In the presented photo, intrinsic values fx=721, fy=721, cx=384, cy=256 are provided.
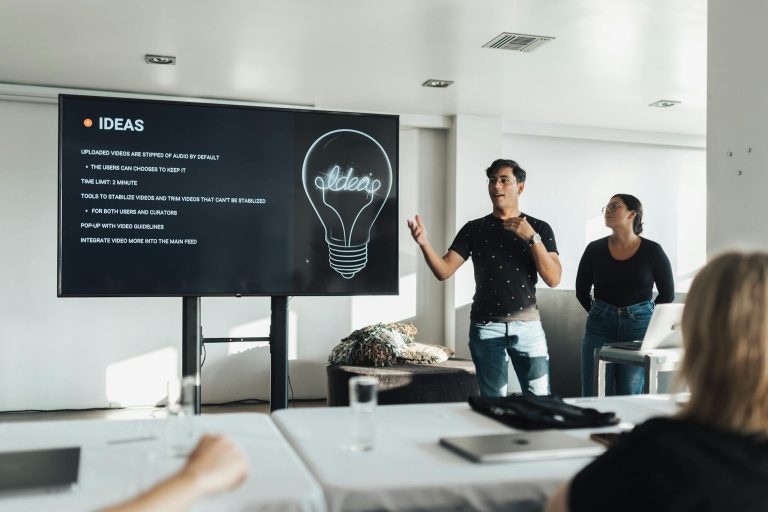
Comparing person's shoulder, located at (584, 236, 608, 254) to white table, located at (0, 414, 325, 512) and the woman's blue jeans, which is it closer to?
the woman's blue jeans

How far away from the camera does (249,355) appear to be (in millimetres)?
Answer: 5891

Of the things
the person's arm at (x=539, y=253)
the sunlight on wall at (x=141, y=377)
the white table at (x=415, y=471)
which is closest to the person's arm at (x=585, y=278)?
the person's arm at (x=539, y=253)

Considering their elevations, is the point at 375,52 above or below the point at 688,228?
above

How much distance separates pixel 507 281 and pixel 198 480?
6.84 feet

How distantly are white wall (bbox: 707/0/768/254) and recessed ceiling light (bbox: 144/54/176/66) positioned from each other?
10.4 feet

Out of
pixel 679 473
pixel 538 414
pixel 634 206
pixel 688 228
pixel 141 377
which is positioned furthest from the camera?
pixel 688 228

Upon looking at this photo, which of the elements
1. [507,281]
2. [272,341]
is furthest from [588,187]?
[272,341]

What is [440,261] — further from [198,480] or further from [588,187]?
[588,187]

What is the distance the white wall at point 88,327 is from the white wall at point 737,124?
3.55m

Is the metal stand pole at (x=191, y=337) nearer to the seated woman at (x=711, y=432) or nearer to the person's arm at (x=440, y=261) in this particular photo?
the person's arm at (x=440, y=261)

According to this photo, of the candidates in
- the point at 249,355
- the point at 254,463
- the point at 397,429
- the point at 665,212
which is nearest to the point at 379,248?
the point at 397,429

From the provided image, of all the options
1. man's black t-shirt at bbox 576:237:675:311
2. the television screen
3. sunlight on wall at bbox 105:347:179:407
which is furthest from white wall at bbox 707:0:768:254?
sunlight on wall at bbox 105:347:179:407

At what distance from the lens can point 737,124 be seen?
268 centimetres

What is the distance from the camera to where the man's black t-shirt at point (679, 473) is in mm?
894
